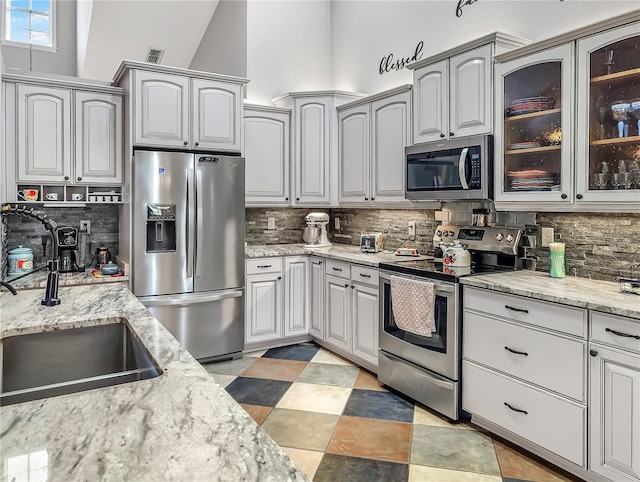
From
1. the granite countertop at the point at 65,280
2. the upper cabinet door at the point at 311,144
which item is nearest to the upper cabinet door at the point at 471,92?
the upper cabinet door at the point at 311,144

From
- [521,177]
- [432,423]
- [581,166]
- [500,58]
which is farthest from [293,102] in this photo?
[432,423]

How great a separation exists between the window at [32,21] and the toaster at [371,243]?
19.4 ft

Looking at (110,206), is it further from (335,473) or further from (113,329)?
(335,473)

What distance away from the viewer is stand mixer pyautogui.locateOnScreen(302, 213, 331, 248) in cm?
461

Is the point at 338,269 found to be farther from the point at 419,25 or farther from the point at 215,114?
the point at 419,25

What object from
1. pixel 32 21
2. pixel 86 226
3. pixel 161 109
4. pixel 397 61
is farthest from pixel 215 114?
pixel 32 21

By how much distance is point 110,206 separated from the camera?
13.4ft

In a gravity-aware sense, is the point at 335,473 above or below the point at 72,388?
below

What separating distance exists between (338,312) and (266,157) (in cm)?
166

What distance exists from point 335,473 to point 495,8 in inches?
130

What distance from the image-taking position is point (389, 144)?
3.97 m

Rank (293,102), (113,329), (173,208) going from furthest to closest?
1. (293,102)
2. (173,208)
3. (113,329)

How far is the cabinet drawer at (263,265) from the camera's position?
418cm

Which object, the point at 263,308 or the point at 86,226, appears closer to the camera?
the point at 86,226
